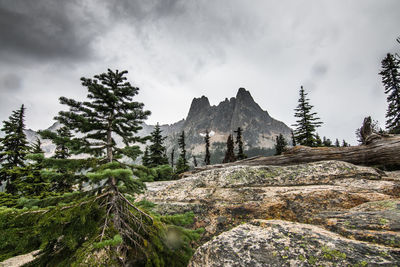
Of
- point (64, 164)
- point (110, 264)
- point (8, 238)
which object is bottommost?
point (110, 264)

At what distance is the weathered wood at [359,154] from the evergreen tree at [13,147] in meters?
24.3

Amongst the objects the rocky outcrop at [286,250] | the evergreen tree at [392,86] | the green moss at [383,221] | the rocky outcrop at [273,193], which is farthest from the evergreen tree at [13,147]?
the evergreen tree at [392,86]

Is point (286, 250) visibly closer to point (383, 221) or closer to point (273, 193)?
point (383, 221)

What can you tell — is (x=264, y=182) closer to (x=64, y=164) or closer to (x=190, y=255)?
(x=190, y=255)

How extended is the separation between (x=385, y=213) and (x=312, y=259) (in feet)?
7.47

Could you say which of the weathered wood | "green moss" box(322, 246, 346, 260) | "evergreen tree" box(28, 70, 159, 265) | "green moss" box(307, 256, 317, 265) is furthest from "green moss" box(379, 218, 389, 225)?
the weathered wood

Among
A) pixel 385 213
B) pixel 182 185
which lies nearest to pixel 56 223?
pixel 182 185

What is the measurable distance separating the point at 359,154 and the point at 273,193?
17.7 ft

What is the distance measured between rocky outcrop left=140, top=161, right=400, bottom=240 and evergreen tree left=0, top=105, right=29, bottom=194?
19853 millimetres

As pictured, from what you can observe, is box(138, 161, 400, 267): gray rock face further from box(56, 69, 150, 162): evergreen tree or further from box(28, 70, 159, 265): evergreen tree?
box(56, 69, 150, 162): evergreen tree

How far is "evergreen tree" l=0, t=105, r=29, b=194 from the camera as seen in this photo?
16828mm

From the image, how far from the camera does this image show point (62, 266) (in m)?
2.11

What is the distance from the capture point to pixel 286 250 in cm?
249

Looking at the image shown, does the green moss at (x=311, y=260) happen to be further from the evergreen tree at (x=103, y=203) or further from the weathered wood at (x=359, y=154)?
the weathered wood at (x=359, y=154)
